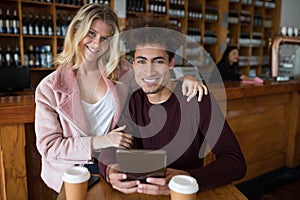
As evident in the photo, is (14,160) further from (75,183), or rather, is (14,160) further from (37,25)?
(37,25)

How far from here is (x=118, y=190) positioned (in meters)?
0.97

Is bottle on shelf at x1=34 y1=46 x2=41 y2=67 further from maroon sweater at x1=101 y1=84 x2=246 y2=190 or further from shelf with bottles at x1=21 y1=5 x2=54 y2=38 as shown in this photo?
maroon sweater at x1=101 y1=84 x2=246 y2=190

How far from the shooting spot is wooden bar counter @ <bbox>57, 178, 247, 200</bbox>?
36.7 inches

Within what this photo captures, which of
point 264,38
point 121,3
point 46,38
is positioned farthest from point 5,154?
point 264,38

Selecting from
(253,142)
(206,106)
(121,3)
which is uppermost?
(121,3)

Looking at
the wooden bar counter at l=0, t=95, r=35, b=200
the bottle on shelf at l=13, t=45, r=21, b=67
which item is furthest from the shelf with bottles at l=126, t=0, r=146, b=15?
the wooden bar counter at l=0, t=95, r=35, b=200

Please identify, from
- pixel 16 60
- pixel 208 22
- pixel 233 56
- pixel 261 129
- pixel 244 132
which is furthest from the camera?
pixel 208 22

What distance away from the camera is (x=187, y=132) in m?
1.15

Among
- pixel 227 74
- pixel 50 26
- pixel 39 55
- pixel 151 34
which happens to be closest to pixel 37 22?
pixel 50 26

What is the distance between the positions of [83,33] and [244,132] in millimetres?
1710

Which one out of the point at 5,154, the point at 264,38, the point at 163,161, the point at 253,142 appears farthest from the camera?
the point at 264,38

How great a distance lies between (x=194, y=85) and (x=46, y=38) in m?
3.34

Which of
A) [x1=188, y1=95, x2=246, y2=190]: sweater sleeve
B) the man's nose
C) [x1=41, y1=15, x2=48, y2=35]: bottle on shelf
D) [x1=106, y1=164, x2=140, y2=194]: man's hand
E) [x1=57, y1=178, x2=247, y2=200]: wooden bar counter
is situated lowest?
[x1=57, y1=178, x2=247, y2=200]: wooden bar counter

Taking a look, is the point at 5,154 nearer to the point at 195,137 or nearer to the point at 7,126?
the point at 7,126
